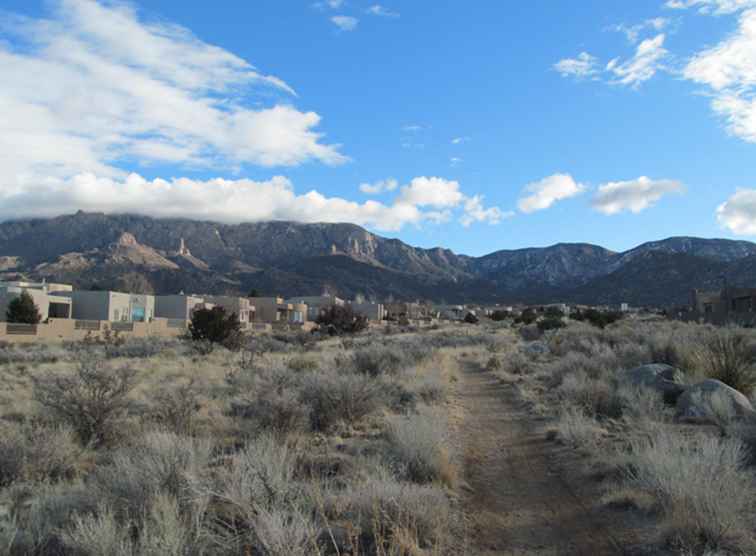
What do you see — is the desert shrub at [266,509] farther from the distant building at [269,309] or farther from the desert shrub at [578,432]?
the distant building at [269,309]

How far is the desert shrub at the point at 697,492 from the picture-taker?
5.14m

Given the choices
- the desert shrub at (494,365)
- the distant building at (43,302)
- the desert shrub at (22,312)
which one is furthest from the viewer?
the distant building at (43,302)

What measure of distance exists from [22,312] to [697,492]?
6086 cm

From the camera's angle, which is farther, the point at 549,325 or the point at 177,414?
the point at 549,325

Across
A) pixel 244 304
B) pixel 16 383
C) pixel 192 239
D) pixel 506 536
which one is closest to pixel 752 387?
pixel 506 536

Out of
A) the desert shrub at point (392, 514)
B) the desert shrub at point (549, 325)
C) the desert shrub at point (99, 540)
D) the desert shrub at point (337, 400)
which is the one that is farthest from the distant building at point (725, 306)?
the desert shrub at point (99, 540)

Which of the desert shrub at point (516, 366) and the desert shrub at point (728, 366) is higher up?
the desert shrub at point (728, 366)

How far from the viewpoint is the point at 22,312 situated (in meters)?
54.3

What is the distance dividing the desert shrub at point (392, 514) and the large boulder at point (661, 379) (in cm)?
903

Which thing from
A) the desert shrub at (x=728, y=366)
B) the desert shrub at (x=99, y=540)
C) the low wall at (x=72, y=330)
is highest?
the desert shrub at (x=728, y=366)

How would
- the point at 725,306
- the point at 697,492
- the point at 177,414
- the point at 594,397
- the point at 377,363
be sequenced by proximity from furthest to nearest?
the point at 725,306 < the point at 377,363 < the point at 594,397 < the point at 177,414 < the point at 697,492

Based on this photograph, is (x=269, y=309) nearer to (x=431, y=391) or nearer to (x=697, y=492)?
(x=431, y=391)

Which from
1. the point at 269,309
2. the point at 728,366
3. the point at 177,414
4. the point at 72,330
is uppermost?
the point at 728,366

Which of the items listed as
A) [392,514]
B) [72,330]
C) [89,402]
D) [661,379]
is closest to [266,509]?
[392,514]
